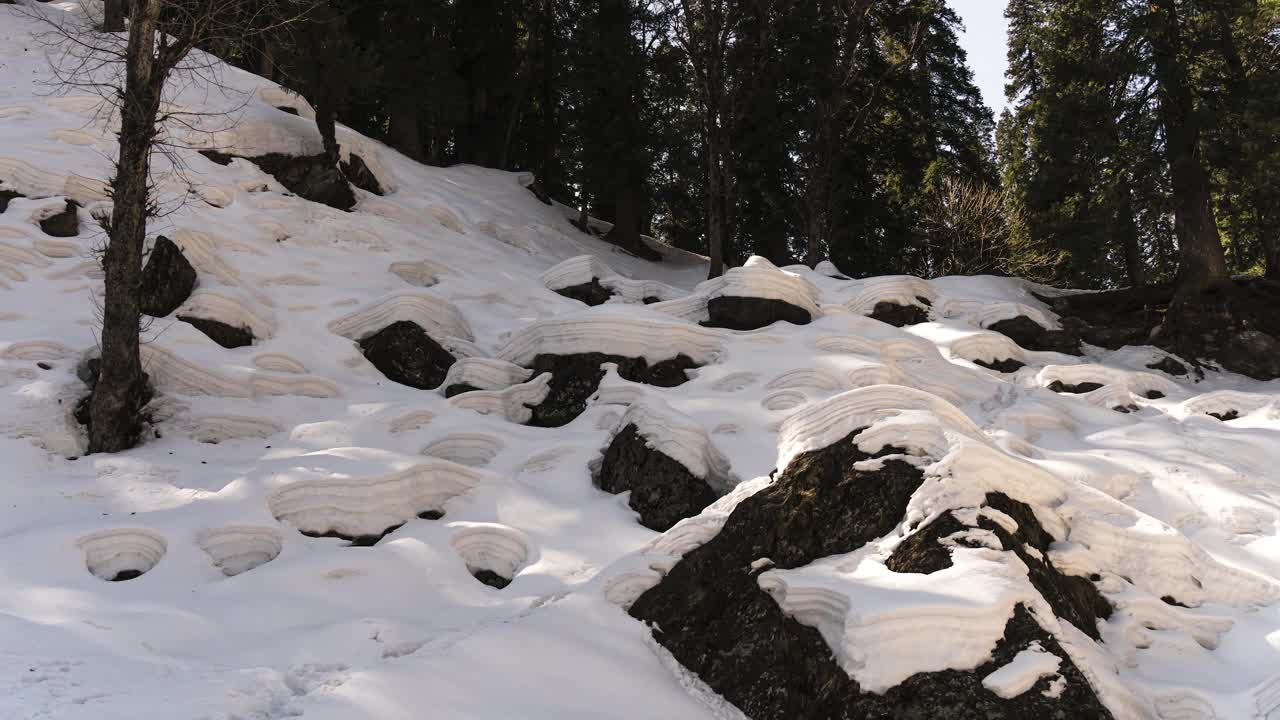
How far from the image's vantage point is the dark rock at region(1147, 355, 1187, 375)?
12.7m

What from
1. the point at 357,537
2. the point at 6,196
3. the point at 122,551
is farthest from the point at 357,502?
the point at 6,196

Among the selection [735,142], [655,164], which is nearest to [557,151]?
[655,164]

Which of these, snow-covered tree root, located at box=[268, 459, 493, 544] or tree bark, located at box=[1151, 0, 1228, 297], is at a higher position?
tree bark, located at box=[1151, 0, 1228, 297]

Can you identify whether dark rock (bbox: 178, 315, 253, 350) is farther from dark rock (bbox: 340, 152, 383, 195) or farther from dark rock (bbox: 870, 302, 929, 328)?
dark rock (bbox: 870, 302, 929, 328)

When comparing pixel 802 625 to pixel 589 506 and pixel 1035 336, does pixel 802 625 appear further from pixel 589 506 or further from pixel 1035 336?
pixel 1035 336

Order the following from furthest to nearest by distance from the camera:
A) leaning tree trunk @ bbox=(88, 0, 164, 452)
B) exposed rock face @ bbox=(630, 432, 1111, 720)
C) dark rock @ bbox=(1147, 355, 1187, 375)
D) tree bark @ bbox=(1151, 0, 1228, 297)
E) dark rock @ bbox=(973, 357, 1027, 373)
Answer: tree bark @ bbox=(1151, 0, 1228, 297)
dark rock @ bbox=(1147, 355, 1187, 375)
dark rock @ bbox=(973, 357, 1027, 373)
leaning tree trunk @ bbox=(88, 0, 164, 452)
exposed rock face @ bbox=(630, 432, 1111, 720)

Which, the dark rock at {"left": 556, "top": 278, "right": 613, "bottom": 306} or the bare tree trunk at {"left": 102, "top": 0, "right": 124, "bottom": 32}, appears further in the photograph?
the bare tree trunk at {"left": 102, "top": 0, "right": 124, "bottom": 32}

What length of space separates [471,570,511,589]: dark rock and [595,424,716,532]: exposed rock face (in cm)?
111

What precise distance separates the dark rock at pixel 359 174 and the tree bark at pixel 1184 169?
12837 mm

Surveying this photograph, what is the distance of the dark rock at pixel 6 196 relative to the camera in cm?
1084

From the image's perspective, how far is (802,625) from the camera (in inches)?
179

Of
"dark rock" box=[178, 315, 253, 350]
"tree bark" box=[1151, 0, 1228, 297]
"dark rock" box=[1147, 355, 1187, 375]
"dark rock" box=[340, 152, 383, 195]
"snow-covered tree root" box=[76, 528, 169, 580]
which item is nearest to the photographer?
"snow-covered tree root" box=[76, 528, 169, 580]

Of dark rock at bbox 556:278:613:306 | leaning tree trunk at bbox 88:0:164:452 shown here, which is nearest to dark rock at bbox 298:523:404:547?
leaning tree trunk at bbox 88:0:164:452

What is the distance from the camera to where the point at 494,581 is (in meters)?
6.30
